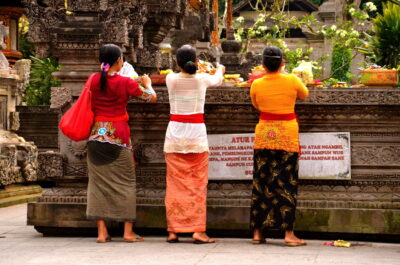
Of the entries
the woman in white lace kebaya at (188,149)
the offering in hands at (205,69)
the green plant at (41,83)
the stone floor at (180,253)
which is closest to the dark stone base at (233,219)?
the stone floor at (180,253)

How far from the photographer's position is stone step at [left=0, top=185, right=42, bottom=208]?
13.4 meters

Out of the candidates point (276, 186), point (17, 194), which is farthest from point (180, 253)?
point (17, 194)

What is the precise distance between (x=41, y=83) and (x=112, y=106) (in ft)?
52.1

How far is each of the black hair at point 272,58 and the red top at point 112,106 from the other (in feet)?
3.93

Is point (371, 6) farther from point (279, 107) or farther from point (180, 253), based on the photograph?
point (180, 253)

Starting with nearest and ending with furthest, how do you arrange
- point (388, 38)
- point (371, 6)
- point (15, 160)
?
point (388, 38) < point (15, 160) < point (371, 6)

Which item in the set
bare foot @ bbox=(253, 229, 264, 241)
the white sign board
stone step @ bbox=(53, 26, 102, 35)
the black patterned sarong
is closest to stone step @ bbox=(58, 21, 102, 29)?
stone step @ bbox=(53, 26, 102, 35)

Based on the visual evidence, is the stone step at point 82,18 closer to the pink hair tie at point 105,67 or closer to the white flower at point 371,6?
the pink hair tie at point 105,67

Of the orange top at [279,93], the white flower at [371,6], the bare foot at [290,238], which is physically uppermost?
the white flower at [371,6]

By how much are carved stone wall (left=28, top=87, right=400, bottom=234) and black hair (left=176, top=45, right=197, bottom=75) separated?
69 centimetres

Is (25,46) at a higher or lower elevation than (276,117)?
higher

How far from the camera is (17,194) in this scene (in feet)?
45.8

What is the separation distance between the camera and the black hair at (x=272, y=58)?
8.40 metres

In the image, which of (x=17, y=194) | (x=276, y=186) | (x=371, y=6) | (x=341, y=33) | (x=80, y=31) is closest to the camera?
(x=276, y=186)
